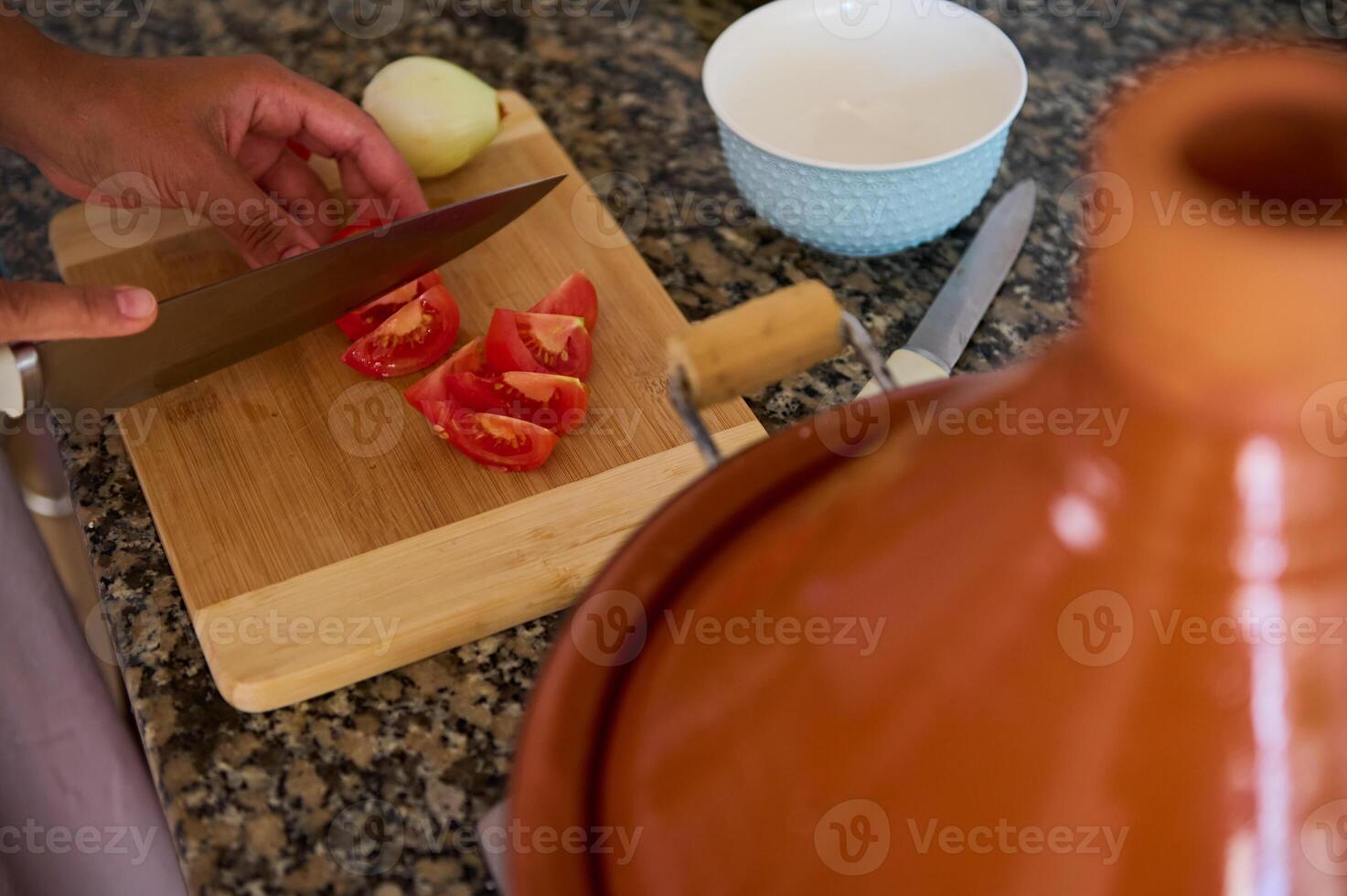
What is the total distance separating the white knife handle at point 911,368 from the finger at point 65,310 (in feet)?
1.85

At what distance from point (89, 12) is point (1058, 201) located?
4.22ft

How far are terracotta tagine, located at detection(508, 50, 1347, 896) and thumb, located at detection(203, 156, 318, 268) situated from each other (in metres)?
0.77

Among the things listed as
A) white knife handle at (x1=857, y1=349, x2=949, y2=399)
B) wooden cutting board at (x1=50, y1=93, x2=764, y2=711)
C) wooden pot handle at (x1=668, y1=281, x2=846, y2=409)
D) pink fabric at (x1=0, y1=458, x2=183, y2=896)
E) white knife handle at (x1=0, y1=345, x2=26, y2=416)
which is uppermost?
wooden pot handle at (x1=668, y1=281, x2=846, y2=409)

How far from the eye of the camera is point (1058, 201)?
3.86 ft

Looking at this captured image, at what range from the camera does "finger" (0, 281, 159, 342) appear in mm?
856

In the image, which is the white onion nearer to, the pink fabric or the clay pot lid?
the pink fabric

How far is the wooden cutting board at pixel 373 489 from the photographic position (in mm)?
837

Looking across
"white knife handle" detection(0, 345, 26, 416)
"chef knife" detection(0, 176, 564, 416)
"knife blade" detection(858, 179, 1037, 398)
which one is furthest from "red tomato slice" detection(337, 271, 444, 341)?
"knife blade" detection(858, 179, 1037, 398)

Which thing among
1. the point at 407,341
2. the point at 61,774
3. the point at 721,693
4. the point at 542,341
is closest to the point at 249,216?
the point at 407,341

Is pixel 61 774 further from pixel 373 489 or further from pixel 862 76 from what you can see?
pixel 862 76

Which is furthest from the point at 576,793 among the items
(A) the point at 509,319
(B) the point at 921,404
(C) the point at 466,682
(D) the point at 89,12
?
(D) the point at 89,12

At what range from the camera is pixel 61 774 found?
108 centimetres

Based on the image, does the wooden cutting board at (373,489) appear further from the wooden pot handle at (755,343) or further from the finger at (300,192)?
the wooden pot handle at (755,343)

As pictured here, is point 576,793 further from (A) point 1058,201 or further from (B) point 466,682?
(A) point 1058,201
